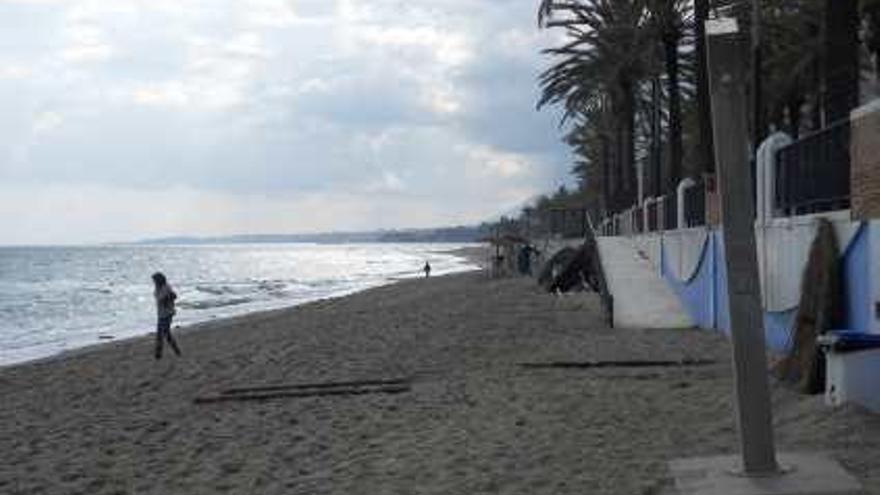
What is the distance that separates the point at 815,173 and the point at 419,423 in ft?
15.5

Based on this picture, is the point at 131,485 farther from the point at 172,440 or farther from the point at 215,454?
the point at 172,440

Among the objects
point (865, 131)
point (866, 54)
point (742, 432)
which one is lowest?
point (742, 432)

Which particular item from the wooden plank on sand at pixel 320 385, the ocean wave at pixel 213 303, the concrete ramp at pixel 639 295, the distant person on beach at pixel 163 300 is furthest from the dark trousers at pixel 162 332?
the ocean wave at pixel 213 303

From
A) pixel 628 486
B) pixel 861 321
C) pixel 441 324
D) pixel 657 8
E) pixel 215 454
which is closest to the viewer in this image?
pixel 628 486

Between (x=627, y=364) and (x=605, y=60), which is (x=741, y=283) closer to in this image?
(x=627, y=364)

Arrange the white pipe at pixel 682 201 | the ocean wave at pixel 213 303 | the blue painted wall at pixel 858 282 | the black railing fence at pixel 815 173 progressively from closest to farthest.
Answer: the blue painted wall at pixel 858 282 < the black railing fence at pixel 815 173 < the white pipe at pixel 682 201 < the ocean wave at pixel 213 303

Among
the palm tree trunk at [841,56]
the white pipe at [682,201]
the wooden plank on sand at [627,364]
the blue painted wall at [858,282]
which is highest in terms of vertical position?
the palm tree trunk at [841,56]

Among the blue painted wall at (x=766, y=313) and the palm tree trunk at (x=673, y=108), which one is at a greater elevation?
the palm tree trunk at (x=673, y=108)

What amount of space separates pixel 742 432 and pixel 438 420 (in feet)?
18.7

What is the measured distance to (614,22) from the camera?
43.2 metres

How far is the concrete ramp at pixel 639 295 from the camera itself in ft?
75.5

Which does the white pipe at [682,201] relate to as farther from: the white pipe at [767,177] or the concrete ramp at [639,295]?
the white pipe at [767,177]

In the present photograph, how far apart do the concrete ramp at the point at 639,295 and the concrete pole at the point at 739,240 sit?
14164 mm

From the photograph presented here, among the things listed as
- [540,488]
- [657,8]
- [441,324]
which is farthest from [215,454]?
[657,8]
